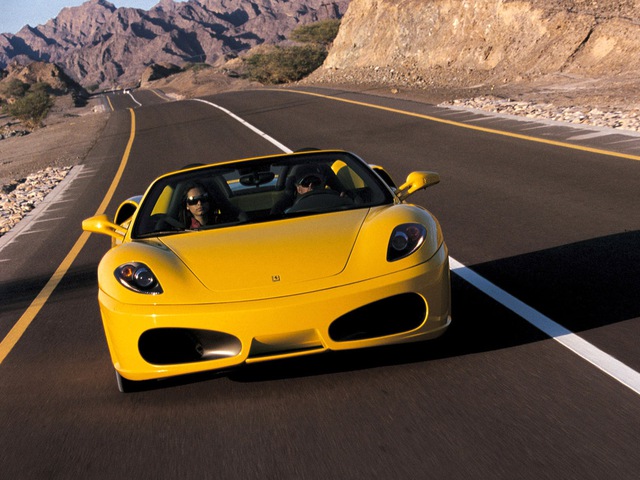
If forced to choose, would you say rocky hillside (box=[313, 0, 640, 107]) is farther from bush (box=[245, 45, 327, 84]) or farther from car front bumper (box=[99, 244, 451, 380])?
car front bumper (box=[99, 244, 451, 380])

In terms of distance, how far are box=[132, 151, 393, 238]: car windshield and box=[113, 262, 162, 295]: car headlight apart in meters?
0.73

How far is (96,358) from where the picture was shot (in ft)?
18.5

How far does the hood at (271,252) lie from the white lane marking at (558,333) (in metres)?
1.24

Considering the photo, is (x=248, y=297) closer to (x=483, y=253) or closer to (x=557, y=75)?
(x=483, y=253)

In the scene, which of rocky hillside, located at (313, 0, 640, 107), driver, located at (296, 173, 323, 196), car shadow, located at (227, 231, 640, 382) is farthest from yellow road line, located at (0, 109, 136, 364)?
rocky hillside, located at (313, 0, 640, 107)

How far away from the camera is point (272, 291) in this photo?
4.37 metres

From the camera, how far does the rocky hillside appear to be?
28.0m

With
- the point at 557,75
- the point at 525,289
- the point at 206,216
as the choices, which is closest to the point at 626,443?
the point at 525,289

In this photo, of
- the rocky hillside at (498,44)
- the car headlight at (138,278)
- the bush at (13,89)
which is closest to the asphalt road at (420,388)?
the car headlight at (138,278)

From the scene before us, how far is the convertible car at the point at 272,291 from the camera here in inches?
170

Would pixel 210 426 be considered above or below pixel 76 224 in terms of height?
above

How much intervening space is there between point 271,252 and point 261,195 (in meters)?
2.03

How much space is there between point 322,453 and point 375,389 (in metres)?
0.79

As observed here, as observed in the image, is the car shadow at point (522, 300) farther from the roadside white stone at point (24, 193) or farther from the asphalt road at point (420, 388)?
the roadside white stone at point (24, 193)
